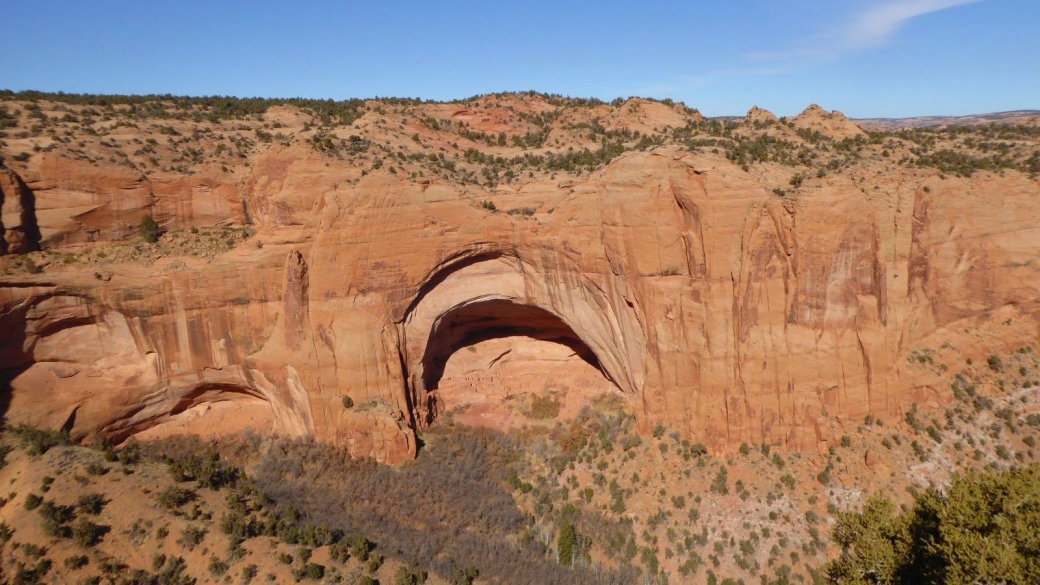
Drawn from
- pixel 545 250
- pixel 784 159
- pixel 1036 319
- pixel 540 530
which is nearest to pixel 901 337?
pixel 1036 319

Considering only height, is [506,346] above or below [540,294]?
below

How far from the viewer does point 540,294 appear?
2220cm

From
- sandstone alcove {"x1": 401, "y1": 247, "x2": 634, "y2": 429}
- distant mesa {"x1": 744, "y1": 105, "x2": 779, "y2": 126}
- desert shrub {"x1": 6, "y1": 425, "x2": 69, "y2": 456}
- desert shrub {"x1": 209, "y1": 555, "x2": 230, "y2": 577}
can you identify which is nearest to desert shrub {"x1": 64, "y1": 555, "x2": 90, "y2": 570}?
desert shrub {"x1": 209, "y1": 555, "x2": 230, "y2": 577}

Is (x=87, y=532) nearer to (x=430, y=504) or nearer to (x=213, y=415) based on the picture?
(x=213, y=415)

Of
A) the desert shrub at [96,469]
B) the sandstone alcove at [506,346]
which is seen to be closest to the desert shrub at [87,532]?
the desert shrub at [96,469]

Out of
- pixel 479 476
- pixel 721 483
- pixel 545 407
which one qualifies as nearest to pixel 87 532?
pixel 479 476

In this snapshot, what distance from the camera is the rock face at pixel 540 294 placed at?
733 inches

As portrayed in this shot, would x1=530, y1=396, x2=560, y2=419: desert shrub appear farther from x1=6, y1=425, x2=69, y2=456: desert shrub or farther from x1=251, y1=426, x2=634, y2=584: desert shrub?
x1=6, y1=425, x2=69, y2=456: desert shrub

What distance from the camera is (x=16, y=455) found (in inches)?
728

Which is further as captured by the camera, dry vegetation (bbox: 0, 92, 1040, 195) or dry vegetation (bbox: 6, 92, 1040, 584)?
dry vegetation (bbox: 0, 92, 1040, 195)

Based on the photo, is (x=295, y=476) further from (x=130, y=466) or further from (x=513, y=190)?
(x=513, y=190)

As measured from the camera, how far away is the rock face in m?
18.6

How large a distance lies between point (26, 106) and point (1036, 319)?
4070 cm

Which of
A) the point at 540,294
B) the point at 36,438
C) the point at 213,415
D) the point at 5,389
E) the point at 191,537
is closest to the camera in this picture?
the point at 191,537
